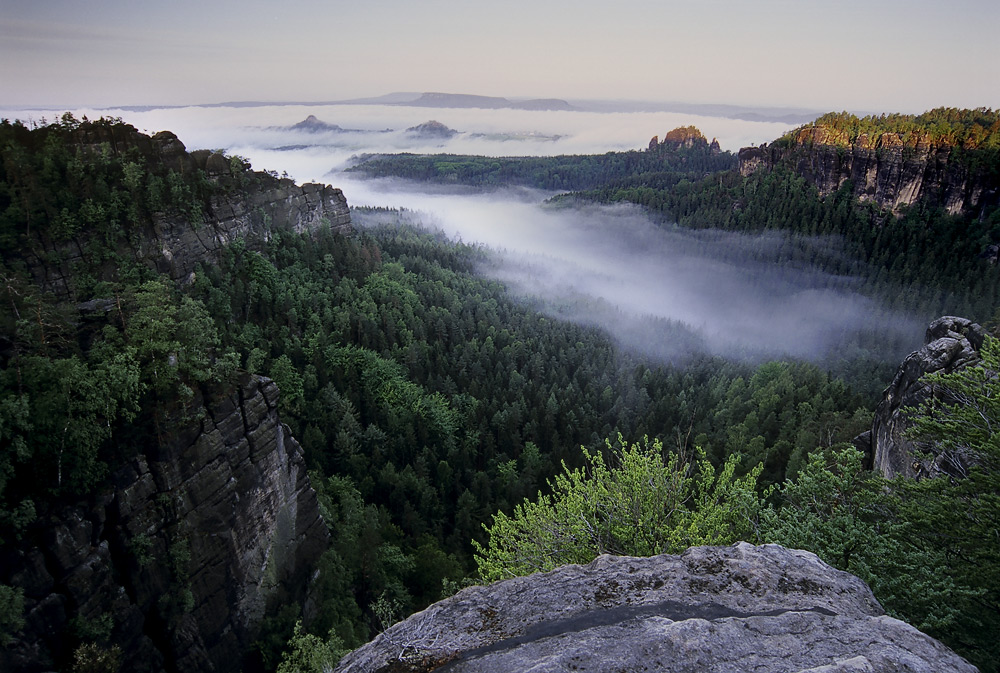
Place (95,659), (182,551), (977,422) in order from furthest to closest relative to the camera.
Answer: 1. (182,551)
2. (95,659)
3. (977,422)

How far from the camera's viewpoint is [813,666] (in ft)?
25.1

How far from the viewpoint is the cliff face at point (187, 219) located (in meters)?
47.5

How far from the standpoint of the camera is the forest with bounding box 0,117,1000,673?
1532 cm

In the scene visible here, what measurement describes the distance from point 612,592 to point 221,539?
92.7ft

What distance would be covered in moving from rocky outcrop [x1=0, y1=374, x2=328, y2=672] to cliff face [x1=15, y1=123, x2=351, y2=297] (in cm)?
2966

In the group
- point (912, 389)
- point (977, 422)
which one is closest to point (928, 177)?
point (912, 389)

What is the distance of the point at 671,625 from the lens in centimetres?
847

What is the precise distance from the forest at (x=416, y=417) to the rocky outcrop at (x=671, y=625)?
4.95m

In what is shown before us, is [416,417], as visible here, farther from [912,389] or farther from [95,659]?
[912,389]

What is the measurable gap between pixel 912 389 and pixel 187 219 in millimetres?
72431

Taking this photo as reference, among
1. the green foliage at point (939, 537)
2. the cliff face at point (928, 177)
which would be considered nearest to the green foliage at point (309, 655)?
the green foliage at point (939, 537)

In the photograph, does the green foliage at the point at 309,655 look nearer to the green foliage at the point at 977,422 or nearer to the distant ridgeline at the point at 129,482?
the distant ridgeline at the point at 129,482

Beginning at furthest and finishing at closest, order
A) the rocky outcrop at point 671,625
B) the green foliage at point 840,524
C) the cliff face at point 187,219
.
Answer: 1. the cliff face at point 187,219
2. the green foliage at point 840,524
3. the rocky outcrop at point 671,625

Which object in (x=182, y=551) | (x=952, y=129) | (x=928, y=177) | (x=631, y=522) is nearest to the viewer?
(x=631, y=522)
